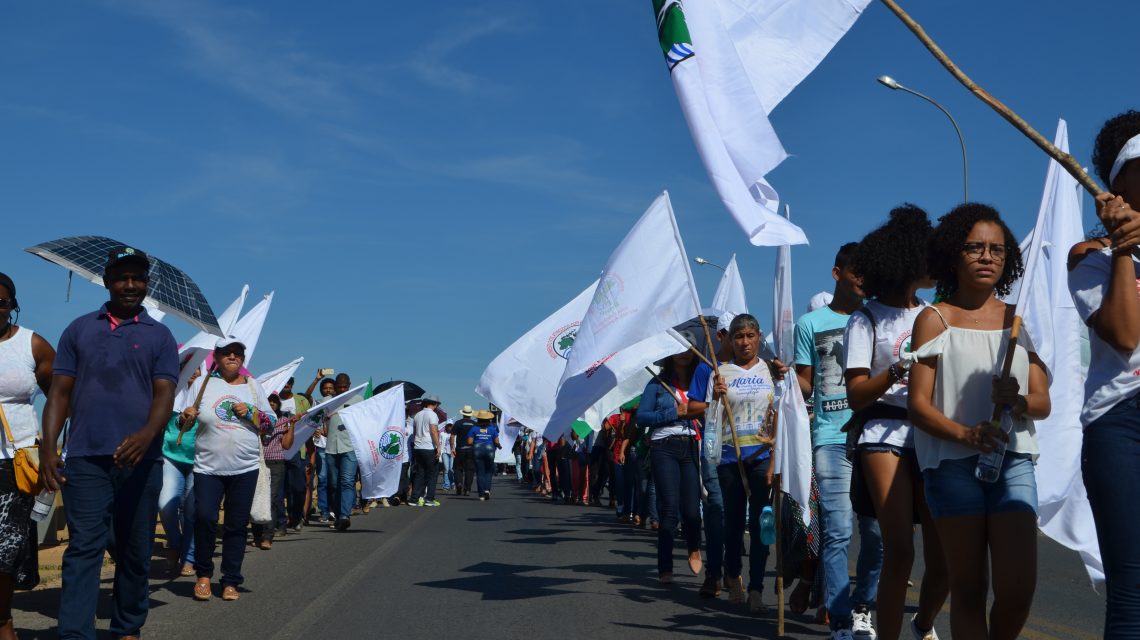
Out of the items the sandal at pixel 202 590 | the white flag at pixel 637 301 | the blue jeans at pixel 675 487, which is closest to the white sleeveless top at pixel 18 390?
the sandal at pixel 202 590

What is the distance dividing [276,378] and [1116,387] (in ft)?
44.7

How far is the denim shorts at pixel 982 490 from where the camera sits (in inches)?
173

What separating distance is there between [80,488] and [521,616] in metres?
3.09

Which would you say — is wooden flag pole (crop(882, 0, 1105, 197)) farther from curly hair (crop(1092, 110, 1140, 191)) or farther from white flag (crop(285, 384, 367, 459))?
white flag (crop(285, 384, 367, 459))

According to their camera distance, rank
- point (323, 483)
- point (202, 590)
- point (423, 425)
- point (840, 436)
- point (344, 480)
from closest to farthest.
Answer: point (840, 436) < point (202, 590) < point (344, 480) < point (323, 483) < point (423, 425)

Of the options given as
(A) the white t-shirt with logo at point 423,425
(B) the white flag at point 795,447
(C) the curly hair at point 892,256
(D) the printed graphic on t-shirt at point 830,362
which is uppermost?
(A) the white t-shirt with logo at point 423,425

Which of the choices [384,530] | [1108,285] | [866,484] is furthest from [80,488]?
[384,530]

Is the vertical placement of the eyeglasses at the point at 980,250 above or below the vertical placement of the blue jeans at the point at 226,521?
above

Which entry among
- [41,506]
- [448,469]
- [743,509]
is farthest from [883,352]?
[448,469]

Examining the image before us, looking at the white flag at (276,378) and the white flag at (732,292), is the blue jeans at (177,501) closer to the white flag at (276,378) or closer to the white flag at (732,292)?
the white flag at (276,378)

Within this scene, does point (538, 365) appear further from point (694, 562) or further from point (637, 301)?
point (637, 301)

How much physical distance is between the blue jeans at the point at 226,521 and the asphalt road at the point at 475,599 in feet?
0.82

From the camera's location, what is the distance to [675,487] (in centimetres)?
1005

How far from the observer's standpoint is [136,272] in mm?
6781
